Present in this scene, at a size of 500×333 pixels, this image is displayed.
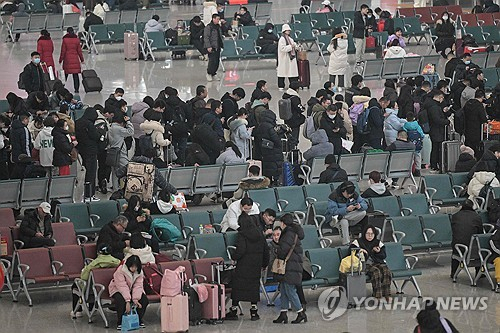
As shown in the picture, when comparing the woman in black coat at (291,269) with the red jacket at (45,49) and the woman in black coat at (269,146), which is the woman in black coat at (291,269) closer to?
the woman in black coat at (269,146)

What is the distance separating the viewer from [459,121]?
2244cm

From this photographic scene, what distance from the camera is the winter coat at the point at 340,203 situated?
57.8 feet

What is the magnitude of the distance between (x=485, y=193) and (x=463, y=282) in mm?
2523

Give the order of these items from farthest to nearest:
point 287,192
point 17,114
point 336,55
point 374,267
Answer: point 336,55 < point 17,114 < point 287,192 < point 374,267

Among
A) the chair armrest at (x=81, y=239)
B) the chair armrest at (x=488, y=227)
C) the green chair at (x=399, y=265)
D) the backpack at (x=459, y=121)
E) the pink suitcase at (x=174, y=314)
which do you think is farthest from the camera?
the backpack at (x=459, y=121)

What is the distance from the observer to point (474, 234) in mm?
16672

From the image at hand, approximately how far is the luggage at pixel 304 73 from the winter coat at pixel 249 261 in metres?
13.0

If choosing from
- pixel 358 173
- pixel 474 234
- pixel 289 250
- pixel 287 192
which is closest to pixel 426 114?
pixel 358 173

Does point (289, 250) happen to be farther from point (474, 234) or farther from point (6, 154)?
point (6, 154)

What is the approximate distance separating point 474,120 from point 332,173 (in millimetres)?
3781

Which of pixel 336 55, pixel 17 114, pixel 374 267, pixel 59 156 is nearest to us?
pixel 374 267

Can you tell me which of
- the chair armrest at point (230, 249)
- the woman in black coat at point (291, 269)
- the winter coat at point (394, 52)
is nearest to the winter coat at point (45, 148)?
the chair armrest at point (230, 249)

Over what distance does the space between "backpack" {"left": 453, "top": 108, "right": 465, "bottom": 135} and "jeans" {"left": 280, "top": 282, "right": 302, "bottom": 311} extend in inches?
307

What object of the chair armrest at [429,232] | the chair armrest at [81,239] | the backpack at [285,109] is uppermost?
the backpack at [285,109]
